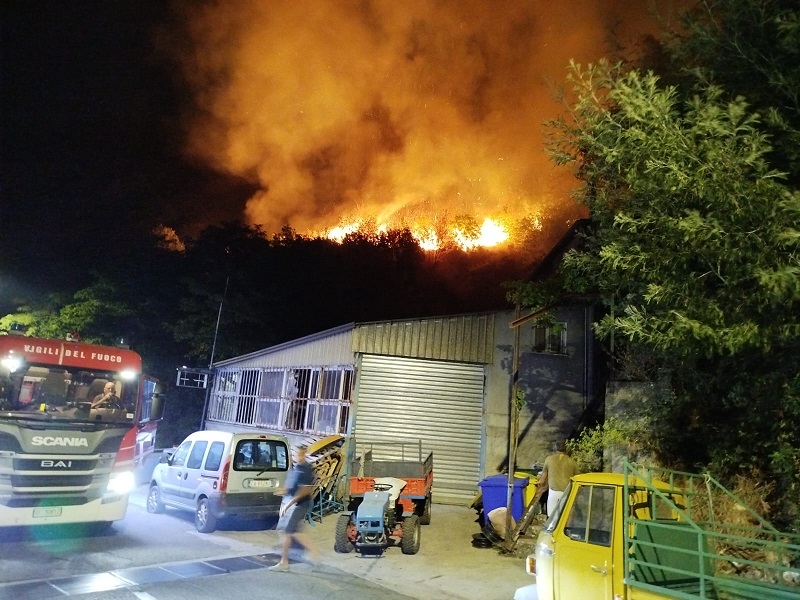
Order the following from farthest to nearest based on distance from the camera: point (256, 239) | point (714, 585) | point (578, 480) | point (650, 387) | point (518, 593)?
point (256, 239)
point (650, 387)
point (518, 593)
point (578, 480)
point (714, 585)

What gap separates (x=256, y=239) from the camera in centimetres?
3212

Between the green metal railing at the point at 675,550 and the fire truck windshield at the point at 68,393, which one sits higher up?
the fire truck windshield at the point at 68,393

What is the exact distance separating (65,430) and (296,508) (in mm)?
3801

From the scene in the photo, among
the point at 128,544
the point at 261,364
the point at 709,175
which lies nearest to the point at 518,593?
the point at 709,175

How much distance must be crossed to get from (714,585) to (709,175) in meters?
3.65

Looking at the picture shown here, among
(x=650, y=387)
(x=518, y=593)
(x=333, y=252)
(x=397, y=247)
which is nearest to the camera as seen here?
(x=518, y=593)

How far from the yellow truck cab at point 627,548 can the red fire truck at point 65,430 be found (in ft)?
23.2

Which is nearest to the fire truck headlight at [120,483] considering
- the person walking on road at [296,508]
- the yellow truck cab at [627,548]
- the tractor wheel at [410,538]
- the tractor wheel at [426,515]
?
the person walking on road at [296,508]

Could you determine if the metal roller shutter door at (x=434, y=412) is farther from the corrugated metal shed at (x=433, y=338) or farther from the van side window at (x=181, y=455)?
the van side window at (x=181, y=455)

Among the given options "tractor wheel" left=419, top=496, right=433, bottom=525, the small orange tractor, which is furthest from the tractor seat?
"tractor wheel" left=419, top=496, right=433, bottom=525

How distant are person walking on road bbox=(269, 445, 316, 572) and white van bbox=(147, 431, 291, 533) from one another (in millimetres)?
1926

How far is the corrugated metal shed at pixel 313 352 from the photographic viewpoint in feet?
46.5

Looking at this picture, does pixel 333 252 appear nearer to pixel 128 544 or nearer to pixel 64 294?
pixel 64 294

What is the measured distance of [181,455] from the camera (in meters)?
11.6
